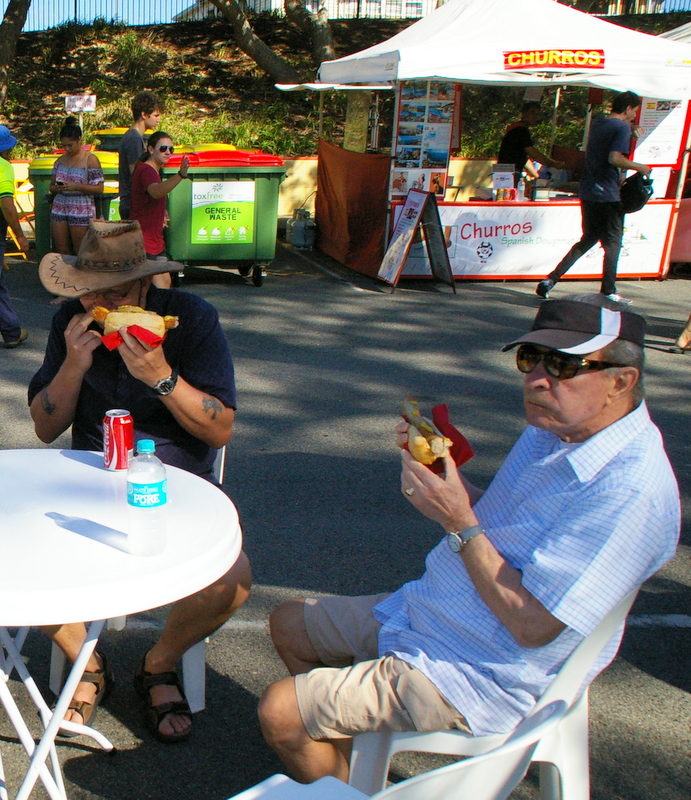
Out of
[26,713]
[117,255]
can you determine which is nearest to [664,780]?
[26,713]

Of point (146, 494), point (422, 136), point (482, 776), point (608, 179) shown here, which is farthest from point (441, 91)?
point (482, 776)

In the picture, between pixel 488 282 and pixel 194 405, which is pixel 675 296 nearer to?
pixel 488 282

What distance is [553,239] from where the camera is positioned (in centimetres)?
999

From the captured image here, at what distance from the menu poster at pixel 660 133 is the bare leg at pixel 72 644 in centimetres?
956

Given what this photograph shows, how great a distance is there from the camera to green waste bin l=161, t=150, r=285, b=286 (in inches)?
352

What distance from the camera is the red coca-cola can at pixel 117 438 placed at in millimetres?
2459

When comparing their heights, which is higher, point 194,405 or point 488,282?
point 194,405

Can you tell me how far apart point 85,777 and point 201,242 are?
7263 mm

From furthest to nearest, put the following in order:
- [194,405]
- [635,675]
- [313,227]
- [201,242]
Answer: [313,227]
[201,242]
[635,675]
[194,405]

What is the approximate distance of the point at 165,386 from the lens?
2.52m

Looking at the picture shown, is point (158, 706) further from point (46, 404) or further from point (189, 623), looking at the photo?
point (46, 404)

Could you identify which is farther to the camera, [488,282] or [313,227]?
[313,227]

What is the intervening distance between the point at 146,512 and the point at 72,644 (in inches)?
34.0

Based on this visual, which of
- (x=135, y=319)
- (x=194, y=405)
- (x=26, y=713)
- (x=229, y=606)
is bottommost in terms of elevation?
(x=26, y=713)
